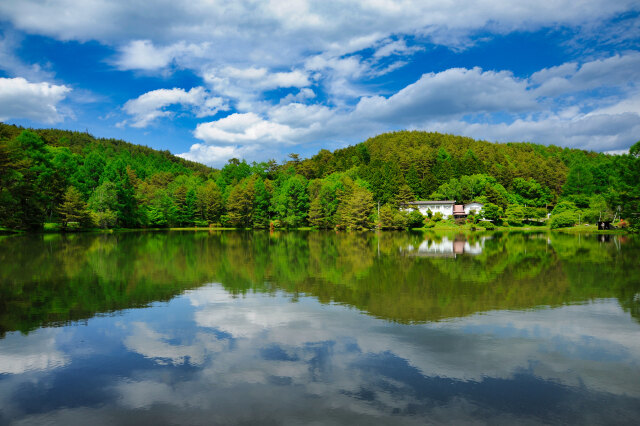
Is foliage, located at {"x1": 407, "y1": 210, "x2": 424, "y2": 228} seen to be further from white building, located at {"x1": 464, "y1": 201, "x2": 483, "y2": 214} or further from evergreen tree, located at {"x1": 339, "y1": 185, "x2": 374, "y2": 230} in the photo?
white building, located at {"x1": 464, "y1": 201, "x2": 483, "y2": 214}

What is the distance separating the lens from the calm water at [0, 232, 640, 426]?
4.86 metres

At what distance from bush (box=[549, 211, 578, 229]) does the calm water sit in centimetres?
5165

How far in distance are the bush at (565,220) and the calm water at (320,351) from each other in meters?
51.6

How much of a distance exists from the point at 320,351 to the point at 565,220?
6313 cm

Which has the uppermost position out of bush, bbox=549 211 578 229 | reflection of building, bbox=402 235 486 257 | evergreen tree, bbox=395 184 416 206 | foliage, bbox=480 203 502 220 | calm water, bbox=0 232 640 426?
evergreen tree, bbox=395 184 416 206

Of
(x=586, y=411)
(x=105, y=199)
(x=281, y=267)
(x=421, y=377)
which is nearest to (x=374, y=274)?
(x=281, y=267)

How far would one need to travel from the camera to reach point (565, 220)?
58.2 metres

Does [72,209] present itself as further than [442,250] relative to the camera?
Yes

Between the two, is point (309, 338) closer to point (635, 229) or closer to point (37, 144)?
point (635, 229)

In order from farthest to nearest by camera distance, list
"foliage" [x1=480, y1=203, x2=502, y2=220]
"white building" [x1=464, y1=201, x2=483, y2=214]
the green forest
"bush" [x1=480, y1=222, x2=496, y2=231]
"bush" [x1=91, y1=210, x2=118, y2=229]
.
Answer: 1. "white building" [x1=464, y1=201, x2=483, y2=214]
2. "foliage" [x1=480, y1=203, x2=502, y2=220]
3. "bush" [x1=480, y1=222, x2=496, y2=231]
4. "bush" [x1=91, y1=210, x2=118, y2=229]
5. the green forest

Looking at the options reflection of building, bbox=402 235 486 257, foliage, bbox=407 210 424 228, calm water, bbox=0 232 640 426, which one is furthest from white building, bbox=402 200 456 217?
calm water, bbox=0 232 640 426

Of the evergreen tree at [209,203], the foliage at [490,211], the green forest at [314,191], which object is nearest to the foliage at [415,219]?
the green forest at [314,191]

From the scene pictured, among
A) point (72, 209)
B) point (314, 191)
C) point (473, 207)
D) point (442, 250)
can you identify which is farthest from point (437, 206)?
point (72, 209)

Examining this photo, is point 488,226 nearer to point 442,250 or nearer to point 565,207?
point 565,207
